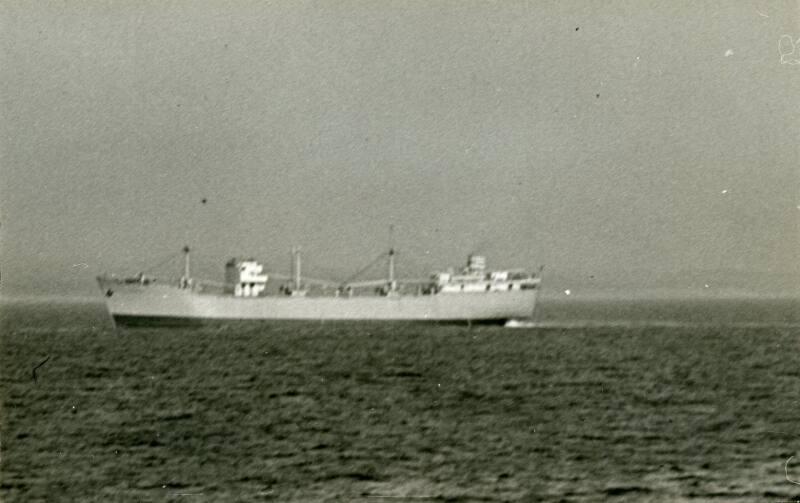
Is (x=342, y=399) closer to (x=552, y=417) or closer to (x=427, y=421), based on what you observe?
(x=427, y=421)

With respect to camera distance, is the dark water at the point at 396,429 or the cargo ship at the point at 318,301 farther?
the cargo ship at the point at 318,301

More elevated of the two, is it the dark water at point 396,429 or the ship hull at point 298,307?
the ship hull at point 298,307

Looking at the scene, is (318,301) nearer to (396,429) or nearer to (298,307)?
(298,307)

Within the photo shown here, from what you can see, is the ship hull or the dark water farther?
the ship hull

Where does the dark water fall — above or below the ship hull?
below

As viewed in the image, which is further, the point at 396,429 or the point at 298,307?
the point at 298,307

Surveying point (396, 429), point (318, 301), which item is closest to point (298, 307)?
point (318, 301)
